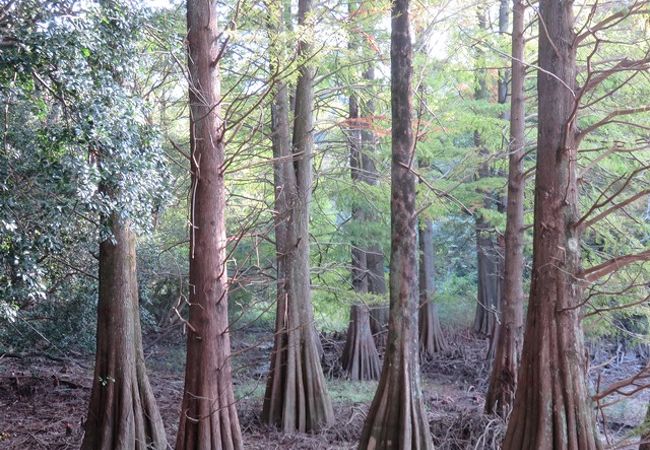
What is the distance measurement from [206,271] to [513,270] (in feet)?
17.0

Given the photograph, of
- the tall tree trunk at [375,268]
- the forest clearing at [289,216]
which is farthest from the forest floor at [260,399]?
the tall tree trunk at [375,268]

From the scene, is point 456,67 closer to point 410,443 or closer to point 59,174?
point 410,443

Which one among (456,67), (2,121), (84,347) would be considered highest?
(456,67)

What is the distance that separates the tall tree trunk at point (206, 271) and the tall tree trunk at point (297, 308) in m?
3.12

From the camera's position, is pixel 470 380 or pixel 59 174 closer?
pixel 59 174

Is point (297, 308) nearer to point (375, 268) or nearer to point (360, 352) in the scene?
point (360, 352)

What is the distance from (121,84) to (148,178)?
3.52ft

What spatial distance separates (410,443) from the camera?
22.8ft

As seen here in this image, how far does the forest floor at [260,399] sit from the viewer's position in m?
8.75

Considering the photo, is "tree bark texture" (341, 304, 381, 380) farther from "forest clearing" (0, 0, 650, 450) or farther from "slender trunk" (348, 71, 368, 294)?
"slender trunk" (348, 71, 368, 294)

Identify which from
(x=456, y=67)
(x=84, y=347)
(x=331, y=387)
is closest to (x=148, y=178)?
(x=456, y=67)

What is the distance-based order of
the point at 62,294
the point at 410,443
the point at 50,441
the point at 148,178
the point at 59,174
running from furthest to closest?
the point at 62,294 < the point at 50,441 < the point at 410,443 < the point at 148,178 < the point at 59,174

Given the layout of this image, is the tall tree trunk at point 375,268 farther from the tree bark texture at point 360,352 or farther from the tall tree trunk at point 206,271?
the tall tree trunk at point 206,271

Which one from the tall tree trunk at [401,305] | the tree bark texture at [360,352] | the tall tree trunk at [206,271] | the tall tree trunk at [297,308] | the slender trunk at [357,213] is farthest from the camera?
the tree bark texture at [360,352]
